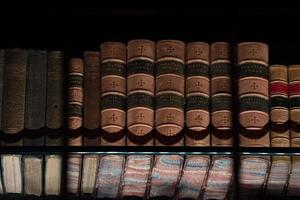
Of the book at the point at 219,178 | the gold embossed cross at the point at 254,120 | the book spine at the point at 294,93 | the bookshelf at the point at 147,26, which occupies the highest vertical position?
the bookshelf at the point at 147,26

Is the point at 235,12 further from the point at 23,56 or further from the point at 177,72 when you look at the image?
the point at 23,56

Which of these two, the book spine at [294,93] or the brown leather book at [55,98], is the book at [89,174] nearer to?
the brown leather book at [55,98]

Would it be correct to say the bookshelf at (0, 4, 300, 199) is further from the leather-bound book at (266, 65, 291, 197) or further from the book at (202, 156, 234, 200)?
the book at (202, 156, 234, 200)

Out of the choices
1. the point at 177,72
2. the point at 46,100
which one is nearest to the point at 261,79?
the point at 177,72

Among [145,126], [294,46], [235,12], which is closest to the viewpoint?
[145,126]

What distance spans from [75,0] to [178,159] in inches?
23.5

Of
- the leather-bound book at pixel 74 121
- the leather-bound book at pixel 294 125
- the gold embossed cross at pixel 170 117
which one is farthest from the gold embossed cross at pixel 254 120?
the leather-bound book at pixel 74 121

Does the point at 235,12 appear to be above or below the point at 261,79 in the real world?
above

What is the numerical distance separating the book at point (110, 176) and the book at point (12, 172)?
0.21 meters

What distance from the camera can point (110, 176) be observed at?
202cm

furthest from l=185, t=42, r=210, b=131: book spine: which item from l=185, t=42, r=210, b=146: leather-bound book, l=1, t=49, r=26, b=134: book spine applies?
l=1, t=49, r=26, b=134: book spine

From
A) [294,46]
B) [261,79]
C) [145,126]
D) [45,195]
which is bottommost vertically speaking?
[45,195]

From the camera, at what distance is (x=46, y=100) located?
202 centimetres

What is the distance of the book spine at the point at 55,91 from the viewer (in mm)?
2004
